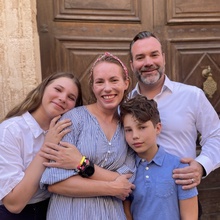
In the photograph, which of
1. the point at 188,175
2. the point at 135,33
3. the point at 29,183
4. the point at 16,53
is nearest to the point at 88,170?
the point at 29,183

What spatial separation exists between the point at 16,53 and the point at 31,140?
2.92 ft

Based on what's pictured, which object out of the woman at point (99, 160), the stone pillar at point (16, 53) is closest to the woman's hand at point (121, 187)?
the woman at point (99, 160)

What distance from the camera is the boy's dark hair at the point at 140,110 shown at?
1.86 metres

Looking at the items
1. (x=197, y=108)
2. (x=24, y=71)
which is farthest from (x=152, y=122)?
(x=24, y=71)

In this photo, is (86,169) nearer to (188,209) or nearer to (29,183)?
(29,183)

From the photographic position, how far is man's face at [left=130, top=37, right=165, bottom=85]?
7.38 ft

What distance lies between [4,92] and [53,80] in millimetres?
657

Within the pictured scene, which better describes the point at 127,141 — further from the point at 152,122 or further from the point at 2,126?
the point at 2,126

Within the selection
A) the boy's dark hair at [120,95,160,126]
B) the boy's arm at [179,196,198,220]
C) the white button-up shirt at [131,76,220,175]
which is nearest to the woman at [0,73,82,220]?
the boy's dark hair at [120,95,160,126]

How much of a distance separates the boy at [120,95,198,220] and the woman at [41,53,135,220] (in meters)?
0.06

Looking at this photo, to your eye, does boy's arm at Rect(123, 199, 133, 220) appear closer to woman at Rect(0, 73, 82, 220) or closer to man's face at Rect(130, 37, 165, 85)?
woman at Rect(0, 73, 82, 220)

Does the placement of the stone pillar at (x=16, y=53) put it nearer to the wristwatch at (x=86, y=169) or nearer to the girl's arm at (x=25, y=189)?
the girl's arm at (x=25, y=189)

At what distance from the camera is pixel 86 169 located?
175 cm

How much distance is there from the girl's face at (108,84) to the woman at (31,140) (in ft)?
0.66
